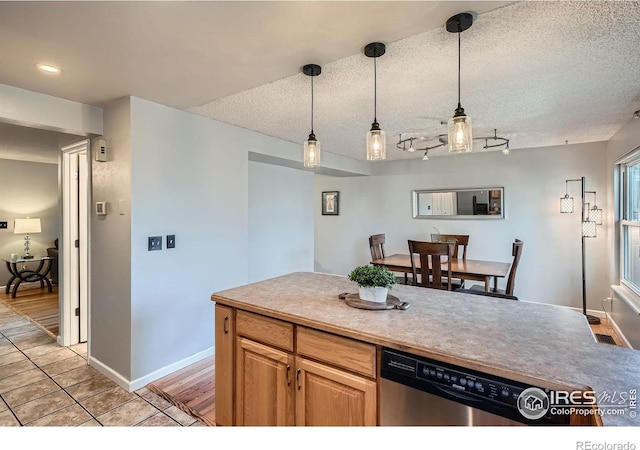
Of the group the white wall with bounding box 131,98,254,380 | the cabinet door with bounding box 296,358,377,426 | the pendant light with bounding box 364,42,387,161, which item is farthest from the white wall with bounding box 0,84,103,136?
the cabinet door with bounding box 296,358,377,426

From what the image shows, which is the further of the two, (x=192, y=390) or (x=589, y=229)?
(x=589, y=229)

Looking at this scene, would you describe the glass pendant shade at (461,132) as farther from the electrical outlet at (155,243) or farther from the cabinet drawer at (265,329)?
the electrical outlet at (155,243)

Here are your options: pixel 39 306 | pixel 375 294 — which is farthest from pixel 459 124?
pixel 39 306

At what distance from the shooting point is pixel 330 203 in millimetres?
6219

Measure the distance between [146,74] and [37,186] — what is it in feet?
17.6

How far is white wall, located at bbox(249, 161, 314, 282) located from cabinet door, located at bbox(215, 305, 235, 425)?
2110 mm

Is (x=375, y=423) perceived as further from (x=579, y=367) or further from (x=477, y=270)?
(x=477, y=270)

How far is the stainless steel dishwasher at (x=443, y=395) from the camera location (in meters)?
0.99

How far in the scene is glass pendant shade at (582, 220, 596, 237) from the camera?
374cm

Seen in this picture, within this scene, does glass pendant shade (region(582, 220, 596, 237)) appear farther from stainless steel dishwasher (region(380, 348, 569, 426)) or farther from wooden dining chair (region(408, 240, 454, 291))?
stainless steel dishwasher (region(380, 348, 569, 426))

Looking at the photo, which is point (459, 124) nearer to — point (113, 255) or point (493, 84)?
point (493, 84)

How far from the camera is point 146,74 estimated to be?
1982 millimetres

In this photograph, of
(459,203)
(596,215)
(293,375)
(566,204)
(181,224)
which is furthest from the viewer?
(459,203)

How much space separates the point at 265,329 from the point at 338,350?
427 millimetres
